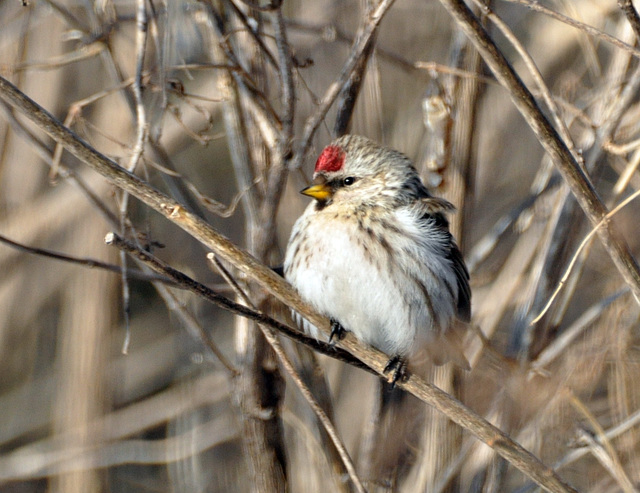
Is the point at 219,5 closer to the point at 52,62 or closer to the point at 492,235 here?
the point at 52,62

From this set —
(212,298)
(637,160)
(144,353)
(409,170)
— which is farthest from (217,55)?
(144,353)

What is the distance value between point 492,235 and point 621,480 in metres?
1.24

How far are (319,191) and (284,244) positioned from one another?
0.76 meters

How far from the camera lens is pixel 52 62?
103 inches

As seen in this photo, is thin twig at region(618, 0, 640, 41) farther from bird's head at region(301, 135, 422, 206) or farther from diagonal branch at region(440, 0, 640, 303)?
bird's head at region(301, 135, 422, 206)

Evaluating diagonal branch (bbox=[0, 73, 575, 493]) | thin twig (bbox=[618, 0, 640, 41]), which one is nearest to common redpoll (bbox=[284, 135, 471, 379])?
diagonal branch (bbox=[0, 73, 575, 493])

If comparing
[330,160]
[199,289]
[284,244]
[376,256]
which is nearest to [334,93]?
[330,160]

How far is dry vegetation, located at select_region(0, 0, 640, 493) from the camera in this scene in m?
2.15

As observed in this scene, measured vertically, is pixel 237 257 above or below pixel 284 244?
below

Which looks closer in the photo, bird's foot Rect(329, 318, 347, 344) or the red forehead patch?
bird's foot Rect(329, 318, 347, 344)

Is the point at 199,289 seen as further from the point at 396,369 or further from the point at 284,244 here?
the point at 284,244

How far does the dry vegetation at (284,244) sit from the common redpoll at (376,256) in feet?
0.44

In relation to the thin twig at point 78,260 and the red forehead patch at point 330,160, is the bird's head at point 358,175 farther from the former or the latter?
the thin twig at point 78,260

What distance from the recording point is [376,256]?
2518 millimetres
